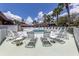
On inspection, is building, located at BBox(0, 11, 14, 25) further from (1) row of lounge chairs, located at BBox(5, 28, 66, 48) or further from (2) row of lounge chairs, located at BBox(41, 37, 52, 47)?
(2) row of lounge chairs, located at BBox(41, 37, 52, 47)

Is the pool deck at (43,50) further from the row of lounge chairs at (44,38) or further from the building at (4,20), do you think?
the building at (4,20)

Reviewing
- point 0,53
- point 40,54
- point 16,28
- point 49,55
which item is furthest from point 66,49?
point 0,53

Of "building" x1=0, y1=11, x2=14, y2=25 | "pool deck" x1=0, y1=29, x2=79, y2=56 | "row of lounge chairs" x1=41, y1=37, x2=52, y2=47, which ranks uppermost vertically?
"building" x1=0, y1=11, x2=14, y2=25

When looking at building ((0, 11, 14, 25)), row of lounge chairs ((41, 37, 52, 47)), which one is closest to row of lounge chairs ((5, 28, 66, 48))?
row of lounge chairs ((41, 37, 52, 47))

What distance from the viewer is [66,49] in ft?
6.42

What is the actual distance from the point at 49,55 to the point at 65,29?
446 millimetres

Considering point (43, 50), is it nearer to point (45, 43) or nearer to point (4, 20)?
point (45, 43)

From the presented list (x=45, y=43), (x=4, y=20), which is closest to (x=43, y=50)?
(x=45, y=43)

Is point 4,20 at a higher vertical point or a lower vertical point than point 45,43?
higher

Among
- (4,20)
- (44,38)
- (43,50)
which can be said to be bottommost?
(43,50)

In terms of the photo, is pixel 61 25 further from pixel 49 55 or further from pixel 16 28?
pixel 16 28

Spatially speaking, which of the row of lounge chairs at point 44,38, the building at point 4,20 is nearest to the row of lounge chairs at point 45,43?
the row of lounge chairs at point 44,38

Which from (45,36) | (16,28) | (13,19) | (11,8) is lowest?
(45,36)

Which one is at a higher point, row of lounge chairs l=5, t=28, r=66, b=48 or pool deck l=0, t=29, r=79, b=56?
row of lounge chairs l=5, t=28, r=66, b=48
